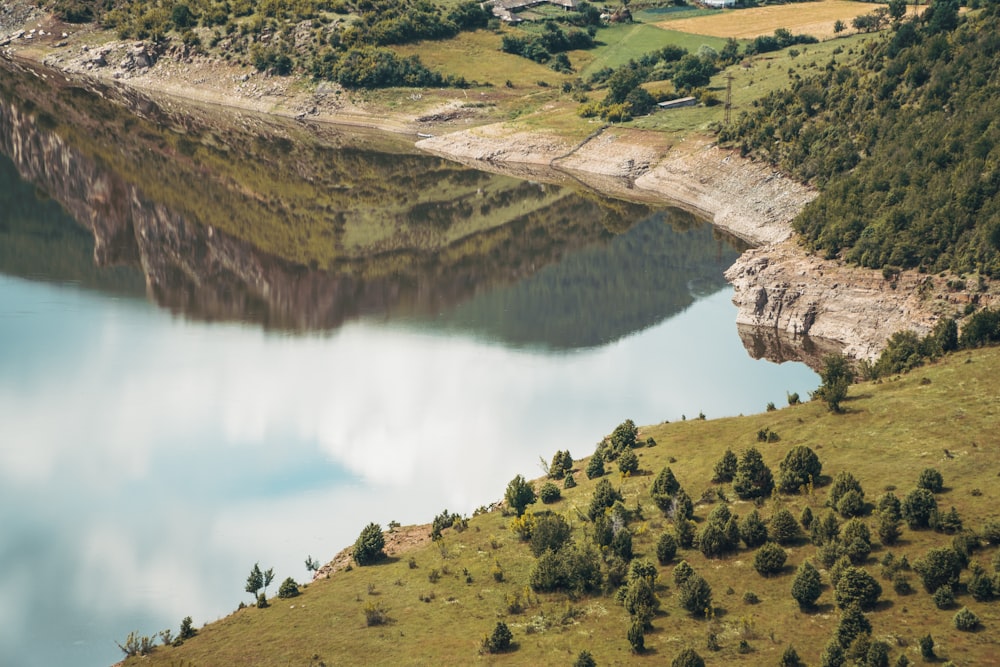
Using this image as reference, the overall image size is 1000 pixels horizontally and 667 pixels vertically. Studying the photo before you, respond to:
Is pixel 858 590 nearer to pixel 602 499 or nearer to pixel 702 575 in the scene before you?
pixel 702 575

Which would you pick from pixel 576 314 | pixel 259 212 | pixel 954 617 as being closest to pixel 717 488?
pixel 954 617

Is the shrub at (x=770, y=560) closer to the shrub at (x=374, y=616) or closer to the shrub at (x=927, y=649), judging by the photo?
the shrub at (x=927, y=649)

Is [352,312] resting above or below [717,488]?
below

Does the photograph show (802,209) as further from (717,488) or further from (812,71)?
(717,488)

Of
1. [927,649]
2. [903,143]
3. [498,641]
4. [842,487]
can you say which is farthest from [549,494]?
[903,143]

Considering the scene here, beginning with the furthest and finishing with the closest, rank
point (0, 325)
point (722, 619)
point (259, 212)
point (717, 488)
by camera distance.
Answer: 1. point (259, 212)
2. point (0, 325)
3. point (717, 488)
4. point (722, 619)

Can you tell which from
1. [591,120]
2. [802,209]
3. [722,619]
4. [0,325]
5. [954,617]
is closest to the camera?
[954,617]

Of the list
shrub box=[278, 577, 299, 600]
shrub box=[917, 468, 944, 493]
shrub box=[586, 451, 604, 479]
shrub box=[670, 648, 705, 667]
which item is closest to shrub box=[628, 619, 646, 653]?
shrub box=[670, 648, 705, 667]
